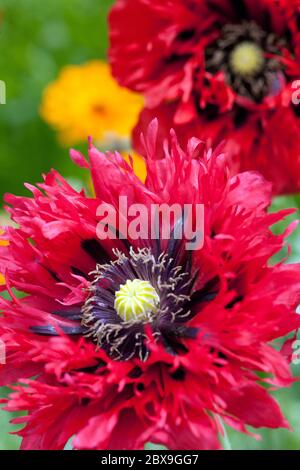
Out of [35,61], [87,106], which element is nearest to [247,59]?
[87,106]

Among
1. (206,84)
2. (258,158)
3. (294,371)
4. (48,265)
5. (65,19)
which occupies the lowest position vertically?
(294,371)

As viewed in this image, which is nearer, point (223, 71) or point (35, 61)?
point (223, 71)

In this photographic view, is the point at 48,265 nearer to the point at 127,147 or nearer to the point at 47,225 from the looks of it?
the point at 47,225

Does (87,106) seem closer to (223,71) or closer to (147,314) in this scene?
(223,71)

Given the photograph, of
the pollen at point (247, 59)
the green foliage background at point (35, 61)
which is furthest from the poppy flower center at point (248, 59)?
the green foliage background at point (35, 61)

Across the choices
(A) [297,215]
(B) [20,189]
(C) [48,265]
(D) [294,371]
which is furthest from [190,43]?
(B) [20,189]
